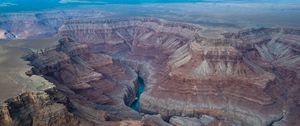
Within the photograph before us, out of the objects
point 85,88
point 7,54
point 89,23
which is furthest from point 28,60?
point 89,23

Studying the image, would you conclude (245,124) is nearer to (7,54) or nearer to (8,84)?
(8,84)

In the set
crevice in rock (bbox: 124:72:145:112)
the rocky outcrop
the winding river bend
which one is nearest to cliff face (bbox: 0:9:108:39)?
the rocky outcrop

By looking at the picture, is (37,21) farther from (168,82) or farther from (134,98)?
(168,82)

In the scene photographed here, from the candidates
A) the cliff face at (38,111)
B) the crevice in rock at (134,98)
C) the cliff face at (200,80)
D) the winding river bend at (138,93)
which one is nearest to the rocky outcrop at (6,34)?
the cliff face at (200,80)

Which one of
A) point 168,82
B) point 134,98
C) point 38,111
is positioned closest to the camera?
point 38,111

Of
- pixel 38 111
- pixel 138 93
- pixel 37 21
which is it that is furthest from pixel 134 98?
pixel 37 21

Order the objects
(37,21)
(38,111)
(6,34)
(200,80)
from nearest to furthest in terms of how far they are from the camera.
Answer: (38,111) < (200,80) < (6,34) < (37,21)

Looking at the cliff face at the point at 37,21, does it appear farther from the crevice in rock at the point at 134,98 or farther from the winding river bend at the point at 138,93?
the crevice in rock at the point at 134,98

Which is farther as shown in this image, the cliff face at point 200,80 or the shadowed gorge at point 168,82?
the cliff face at point 200,80
